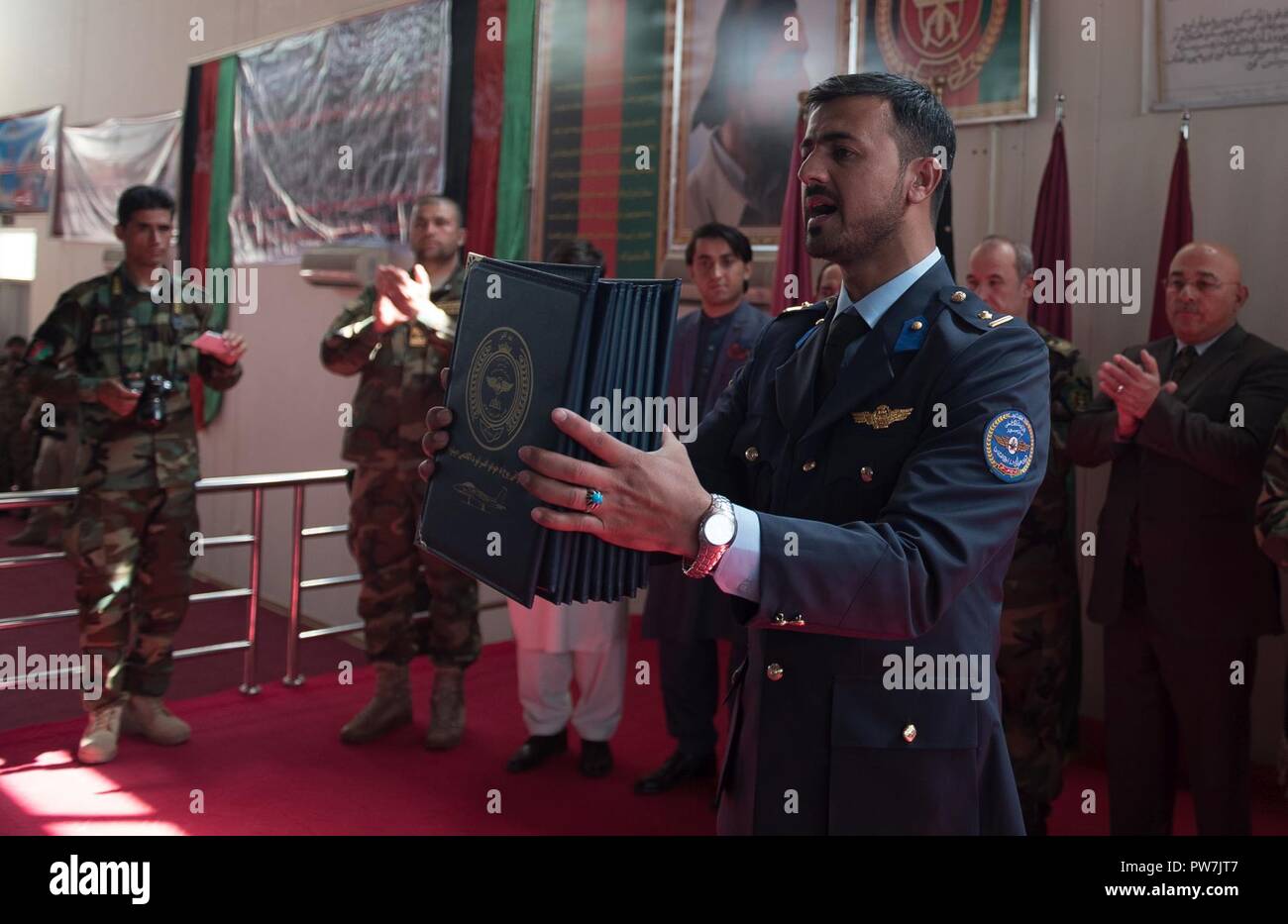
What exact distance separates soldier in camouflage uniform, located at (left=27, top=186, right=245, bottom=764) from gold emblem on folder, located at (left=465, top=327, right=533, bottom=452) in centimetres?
278

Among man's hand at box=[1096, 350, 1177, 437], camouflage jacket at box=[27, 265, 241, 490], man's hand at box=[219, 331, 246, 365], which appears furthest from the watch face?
camouflage jacket at box=[27, 265, 241, 490]

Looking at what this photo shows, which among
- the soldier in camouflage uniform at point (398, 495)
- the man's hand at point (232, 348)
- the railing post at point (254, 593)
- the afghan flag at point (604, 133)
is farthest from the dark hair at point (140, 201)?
the afghan flag at point (604, 133)

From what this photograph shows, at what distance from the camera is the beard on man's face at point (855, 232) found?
1354mm

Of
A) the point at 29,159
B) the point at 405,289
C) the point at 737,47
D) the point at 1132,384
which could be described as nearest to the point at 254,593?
the point at 405,289

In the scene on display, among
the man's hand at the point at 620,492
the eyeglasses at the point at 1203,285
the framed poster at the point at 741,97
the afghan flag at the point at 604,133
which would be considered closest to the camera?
the man's hand at the point at 620,492

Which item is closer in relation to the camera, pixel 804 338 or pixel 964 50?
pixel 804 338

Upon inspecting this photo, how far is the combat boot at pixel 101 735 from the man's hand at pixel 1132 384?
3215mm

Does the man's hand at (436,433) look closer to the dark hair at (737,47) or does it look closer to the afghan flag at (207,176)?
the dark hair at (737,47)

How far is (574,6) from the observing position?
228 inches

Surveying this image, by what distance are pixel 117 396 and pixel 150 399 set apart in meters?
0.11

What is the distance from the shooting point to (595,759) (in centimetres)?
379

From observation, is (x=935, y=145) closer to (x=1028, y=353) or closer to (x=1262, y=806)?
(x=1028, y=353)

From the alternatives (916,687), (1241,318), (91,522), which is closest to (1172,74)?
(1241,318)

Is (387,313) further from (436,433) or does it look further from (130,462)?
(436,433)
